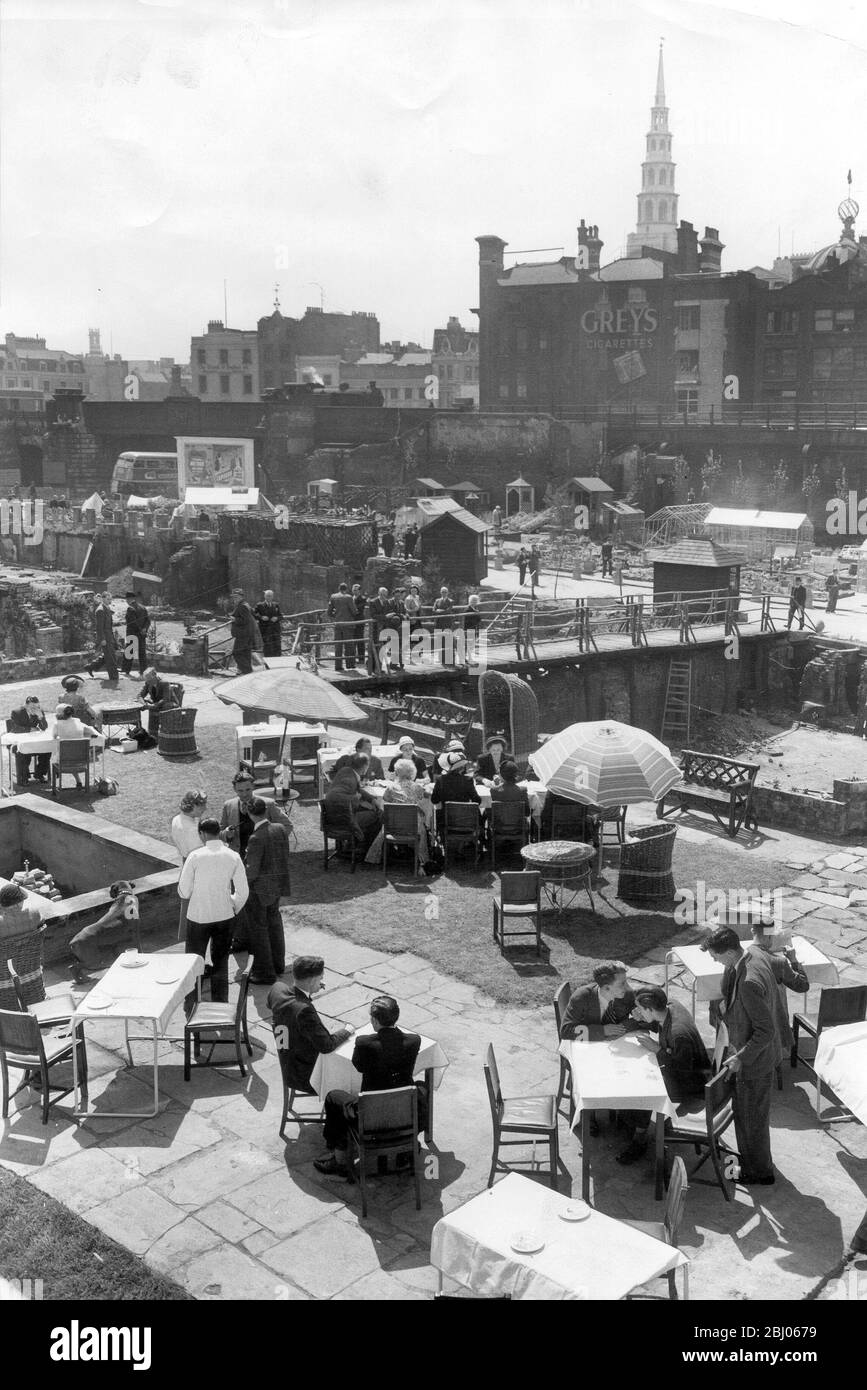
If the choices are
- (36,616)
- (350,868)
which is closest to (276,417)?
(36,616)

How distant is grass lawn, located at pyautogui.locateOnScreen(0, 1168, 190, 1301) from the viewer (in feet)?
19.5

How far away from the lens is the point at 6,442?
227 feet

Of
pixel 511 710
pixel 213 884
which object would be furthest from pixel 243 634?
pixel 213 884

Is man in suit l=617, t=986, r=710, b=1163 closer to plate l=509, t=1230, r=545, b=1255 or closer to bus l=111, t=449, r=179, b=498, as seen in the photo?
plate l=509, t=1230, r=545, b=1255

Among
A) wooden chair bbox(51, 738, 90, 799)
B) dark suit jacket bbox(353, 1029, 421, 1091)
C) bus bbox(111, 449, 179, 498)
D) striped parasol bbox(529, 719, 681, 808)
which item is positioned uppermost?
bus bbox(111, 449, 179, 498)

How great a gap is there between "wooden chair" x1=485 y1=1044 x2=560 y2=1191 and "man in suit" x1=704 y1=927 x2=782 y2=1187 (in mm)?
1004

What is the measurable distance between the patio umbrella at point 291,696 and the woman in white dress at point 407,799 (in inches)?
40.1

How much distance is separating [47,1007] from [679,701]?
63.9 feet

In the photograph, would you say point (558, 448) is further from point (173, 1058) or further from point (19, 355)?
point (19, 355)

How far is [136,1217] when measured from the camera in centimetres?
657

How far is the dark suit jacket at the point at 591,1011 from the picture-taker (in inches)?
298

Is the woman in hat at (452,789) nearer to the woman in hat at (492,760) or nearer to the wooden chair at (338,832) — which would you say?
the wooden chair at (338,832)

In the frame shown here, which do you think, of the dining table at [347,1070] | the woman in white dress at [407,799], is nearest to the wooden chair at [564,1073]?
the dining table at [347,1070]

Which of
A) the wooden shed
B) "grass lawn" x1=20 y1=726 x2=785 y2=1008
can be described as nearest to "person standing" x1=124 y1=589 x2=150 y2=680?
"grass lawn" x1=20 y1=726 x2=785 y2=1008
